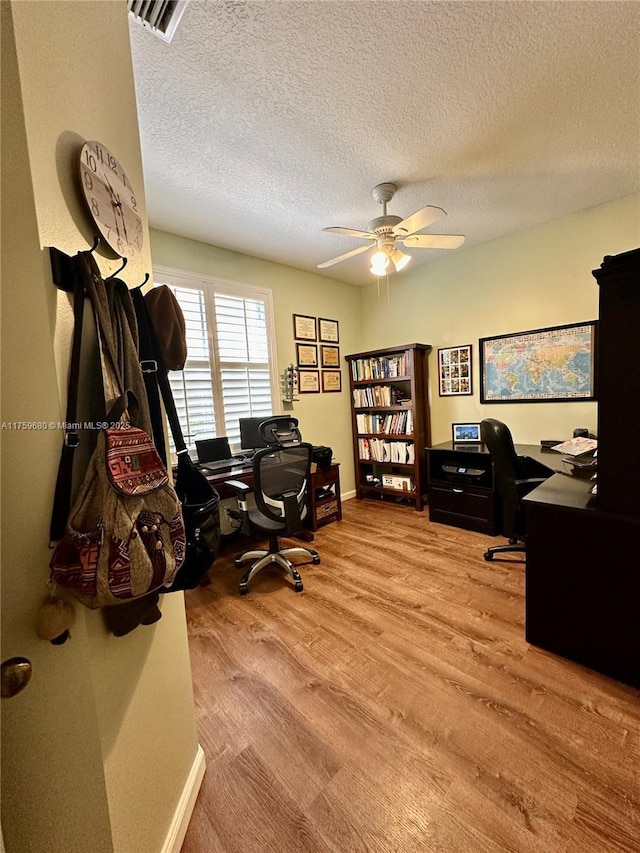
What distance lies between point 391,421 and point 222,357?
202 centimetres

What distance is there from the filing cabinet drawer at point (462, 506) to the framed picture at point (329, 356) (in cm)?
185

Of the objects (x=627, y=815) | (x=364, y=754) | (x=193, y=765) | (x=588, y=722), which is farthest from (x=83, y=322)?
(x=588, y=722)

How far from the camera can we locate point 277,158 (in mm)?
1927

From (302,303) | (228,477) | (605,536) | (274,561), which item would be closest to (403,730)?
(605,536)

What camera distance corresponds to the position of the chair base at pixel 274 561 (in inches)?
87.2

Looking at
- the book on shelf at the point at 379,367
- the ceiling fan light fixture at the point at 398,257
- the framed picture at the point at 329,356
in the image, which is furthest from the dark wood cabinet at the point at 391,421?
the ceiling fan light fixture at the point at 398,257

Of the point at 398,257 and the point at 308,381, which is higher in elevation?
the point at 398,257

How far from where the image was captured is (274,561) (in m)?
2.42

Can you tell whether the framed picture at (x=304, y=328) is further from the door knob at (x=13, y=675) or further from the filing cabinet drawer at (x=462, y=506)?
the door knob at (x=13, y=675)

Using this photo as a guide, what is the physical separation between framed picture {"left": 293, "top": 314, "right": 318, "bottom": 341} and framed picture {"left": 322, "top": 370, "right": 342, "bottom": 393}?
1.46ft

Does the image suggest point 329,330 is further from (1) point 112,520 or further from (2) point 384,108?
(1) point 112,520

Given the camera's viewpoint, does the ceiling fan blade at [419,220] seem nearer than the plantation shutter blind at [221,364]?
Yes

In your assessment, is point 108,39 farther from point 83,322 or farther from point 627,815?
point 627,815

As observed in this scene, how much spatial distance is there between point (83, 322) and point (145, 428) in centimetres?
26
